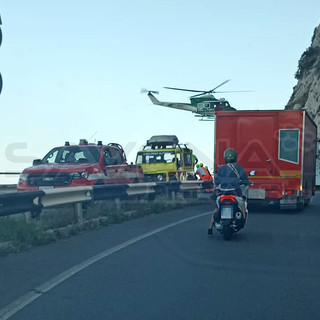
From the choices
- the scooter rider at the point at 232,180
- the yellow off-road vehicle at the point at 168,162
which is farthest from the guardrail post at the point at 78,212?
the yellow off-road vehicle at the point at 168,162

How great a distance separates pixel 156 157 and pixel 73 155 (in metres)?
10.4

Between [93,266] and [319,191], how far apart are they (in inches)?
1250

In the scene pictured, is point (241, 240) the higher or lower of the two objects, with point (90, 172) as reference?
lower

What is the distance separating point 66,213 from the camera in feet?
40.6

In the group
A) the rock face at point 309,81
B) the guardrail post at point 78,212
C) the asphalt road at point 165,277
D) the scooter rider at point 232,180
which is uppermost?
the rock face at point 309,81

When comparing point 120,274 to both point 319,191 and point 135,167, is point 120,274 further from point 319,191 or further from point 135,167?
point 319,191

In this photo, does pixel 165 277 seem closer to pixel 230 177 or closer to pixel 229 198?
pixel 229 198

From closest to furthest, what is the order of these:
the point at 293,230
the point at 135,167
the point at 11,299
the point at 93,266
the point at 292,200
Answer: the point at 11,299
the point at 93,266
the point at 293,230
the point at 292,200
the point at 135,167

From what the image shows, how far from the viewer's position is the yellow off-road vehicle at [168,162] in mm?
26000

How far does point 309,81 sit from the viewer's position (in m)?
68.2

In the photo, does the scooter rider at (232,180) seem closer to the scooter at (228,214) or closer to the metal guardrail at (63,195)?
the scooter at (228,214)

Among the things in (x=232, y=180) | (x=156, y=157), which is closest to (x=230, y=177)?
(x=232, y=180)

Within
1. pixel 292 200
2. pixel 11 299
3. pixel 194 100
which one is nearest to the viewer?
Answer: pixel 11 299

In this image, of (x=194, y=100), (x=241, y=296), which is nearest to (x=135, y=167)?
(x=241, y=296)
